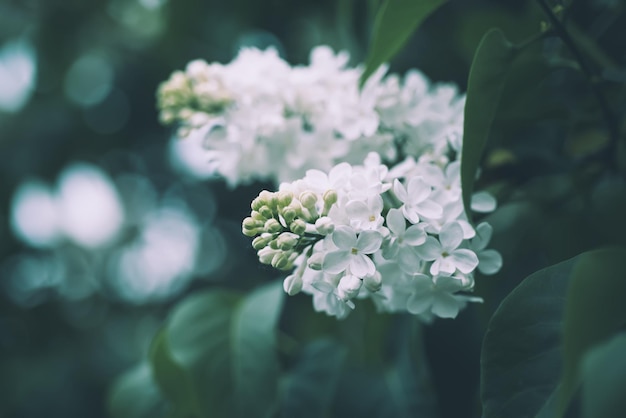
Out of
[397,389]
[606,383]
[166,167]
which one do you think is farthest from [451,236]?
[166,167]

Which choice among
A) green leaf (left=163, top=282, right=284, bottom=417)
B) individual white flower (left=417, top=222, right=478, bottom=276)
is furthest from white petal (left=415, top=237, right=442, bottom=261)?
green leaf (left=163, top=282, right=284, bottom=417)

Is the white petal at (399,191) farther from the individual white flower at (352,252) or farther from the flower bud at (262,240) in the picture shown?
the flower bud at (262,240)

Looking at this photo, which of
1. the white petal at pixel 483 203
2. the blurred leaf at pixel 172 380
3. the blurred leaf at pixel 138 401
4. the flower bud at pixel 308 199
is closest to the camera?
the flower bud at pixel 308 199

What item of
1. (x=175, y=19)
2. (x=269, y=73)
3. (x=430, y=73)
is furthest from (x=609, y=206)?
(x=175, y=19)

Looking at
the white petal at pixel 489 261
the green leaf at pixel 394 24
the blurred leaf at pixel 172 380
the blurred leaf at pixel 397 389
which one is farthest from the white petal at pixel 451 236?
the blurred leaf at pixel 172 380

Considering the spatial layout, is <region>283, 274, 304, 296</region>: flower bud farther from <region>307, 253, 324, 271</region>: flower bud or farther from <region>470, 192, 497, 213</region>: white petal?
<region>470, 192, 497, 213</region>: white petal

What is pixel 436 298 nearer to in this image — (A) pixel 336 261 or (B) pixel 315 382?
(A) pixel 336 261

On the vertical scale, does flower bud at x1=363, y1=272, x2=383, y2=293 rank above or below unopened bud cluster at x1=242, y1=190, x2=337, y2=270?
below
